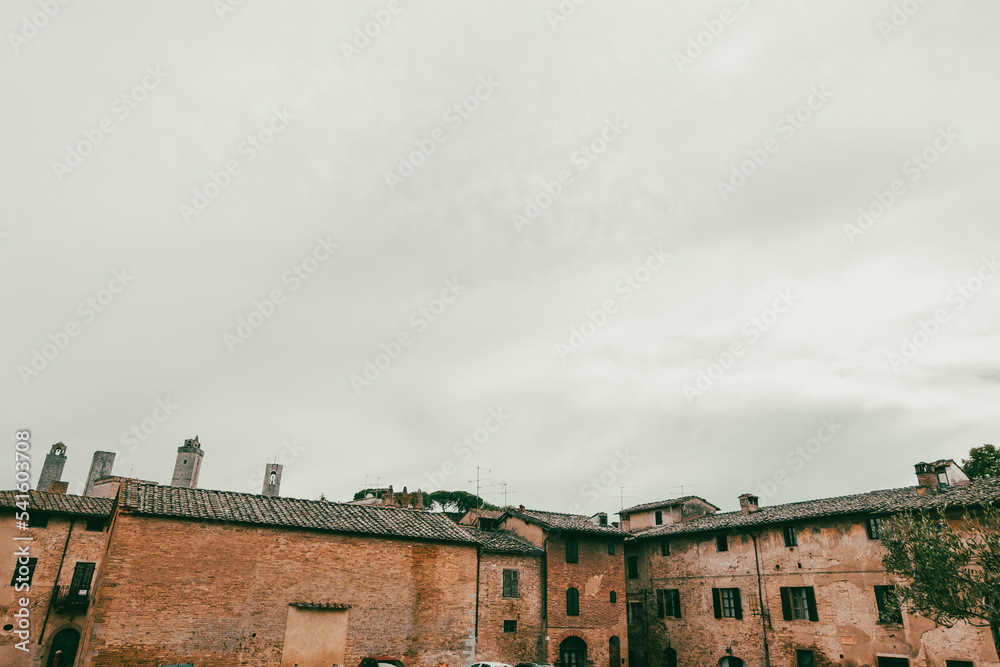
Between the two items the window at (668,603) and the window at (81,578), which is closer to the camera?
the window at (81,578)

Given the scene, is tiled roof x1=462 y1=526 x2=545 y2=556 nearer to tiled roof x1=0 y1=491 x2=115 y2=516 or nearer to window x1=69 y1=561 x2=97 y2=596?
window x1=69 y1=561 x2=97 y2=596

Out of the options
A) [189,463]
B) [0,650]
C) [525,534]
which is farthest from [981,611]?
[189,463]

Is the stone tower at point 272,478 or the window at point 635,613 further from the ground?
the stone tower at point 272,478

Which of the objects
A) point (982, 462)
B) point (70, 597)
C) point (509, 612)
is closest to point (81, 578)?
point (70, 597)

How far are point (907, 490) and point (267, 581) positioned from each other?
31210mm

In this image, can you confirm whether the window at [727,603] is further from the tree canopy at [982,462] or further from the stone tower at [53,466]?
the stone tower at [53,466]

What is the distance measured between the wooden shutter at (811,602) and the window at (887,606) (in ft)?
9.92

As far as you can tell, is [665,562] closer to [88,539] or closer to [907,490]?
[907,490]

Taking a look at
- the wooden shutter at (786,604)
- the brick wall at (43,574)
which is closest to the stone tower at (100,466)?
the brick wall at (43,574)

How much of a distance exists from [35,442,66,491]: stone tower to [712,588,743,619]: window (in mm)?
62778

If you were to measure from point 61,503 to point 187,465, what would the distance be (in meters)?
40.5

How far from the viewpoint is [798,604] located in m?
29.3

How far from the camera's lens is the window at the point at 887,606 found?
80.8 ft

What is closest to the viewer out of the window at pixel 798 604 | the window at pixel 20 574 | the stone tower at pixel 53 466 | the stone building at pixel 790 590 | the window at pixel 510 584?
the stone building at pixel 790 590
